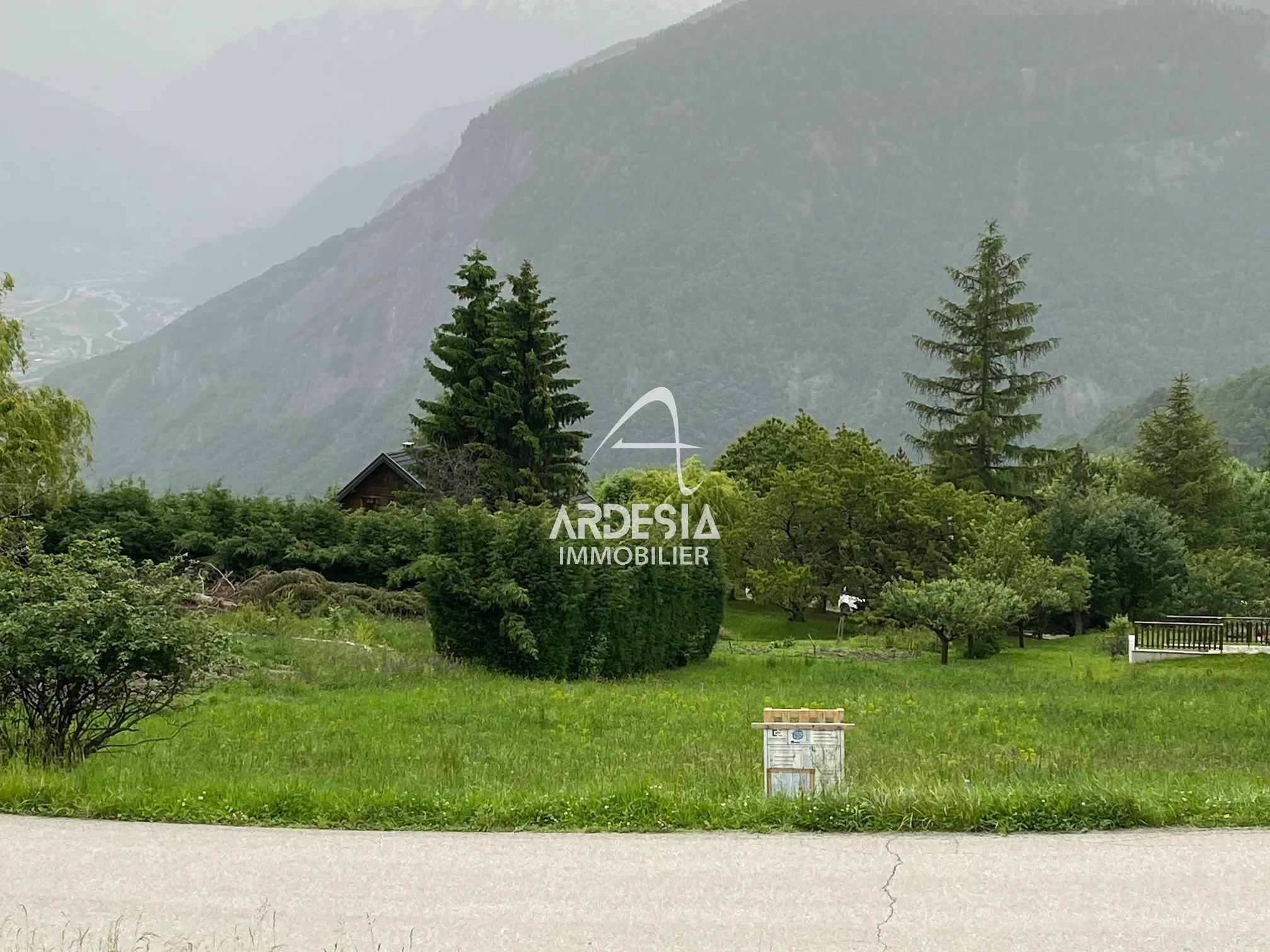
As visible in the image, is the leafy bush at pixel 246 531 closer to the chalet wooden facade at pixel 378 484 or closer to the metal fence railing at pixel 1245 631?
the chalet wooden facade at pixel 378 484

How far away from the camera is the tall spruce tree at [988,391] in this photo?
194 ft

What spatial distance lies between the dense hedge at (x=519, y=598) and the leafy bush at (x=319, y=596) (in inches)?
269

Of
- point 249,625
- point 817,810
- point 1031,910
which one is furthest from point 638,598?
point 1031,910

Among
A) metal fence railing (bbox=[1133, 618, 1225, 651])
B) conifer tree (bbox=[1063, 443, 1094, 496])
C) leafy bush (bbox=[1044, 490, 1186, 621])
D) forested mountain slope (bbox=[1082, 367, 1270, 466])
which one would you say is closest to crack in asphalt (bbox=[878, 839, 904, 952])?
metal fence railing (bbox=[1133, 618, 1225, 651])

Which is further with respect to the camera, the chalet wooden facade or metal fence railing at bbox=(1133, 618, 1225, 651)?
the chalet wooden facade

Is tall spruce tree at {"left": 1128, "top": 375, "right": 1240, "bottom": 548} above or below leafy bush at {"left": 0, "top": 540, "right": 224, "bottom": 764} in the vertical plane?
above

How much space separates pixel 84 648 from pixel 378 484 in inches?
1626

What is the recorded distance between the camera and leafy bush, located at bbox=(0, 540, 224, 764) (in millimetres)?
9617

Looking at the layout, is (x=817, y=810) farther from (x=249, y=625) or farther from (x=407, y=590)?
(x=407, y=590)

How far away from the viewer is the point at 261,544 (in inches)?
1315

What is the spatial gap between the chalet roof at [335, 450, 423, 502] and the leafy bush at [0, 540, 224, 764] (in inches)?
1413

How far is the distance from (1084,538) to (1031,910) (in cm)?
4261

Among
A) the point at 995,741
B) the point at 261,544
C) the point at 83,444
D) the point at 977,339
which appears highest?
the point at 977,339
